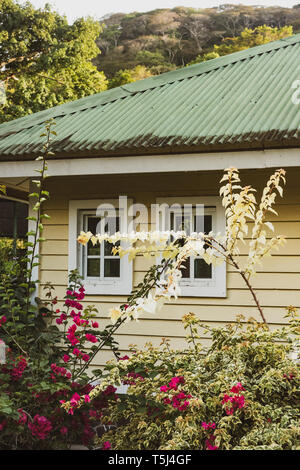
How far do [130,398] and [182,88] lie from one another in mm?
4719

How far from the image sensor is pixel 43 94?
87.7ft

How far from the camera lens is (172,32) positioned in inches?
2260

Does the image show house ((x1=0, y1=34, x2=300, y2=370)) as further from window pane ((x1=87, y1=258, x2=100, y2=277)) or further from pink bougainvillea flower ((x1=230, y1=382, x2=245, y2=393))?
pink bougainvillea flower ((x1=230, y1=382, x2=245, y2=393))

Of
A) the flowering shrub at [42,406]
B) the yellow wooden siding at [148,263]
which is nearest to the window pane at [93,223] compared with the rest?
the yellow wooden siding at [148,263]

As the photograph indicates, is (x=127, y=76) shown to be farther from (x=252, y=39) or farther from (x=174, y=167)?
(x=174, y=167)

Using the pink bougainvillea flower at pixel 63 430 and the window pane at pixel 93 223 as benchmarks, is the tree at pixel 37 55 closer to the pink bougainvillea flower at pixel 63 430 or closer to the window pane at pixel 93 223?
the window pane at pixel 93 223

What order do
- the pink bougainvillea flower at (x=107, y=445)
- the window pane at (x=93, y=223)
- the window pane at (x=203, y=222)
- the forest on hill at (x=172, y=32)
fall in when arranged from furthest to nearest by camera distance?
the forest on hill at (x=172, y=32)
the window pane at (x=93, y=223)
the window pane at (x=203, y=222)
the pink bougainvillea flower at (x=107, y=445)

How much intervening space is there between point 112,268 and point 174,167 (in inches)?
66.5

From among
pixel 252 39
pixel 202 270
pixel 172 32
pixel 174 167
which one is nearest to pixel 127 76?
pixel 252 39

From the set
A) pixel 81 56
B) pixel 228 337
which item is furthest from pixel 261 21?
pixel 228 337

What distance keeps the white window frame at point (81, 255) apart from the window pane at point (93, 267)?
3.6 inches

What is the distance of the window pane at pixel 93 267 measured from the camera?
269 inches

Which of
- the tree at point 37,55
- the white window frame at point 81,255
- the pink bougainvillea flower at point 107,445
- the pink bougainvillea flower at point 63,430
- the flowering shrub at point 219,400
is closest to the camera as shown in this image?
the flowering shrub at point 219,400

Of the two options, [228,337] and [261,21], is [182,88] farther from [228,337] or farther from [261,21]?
[261,21]
